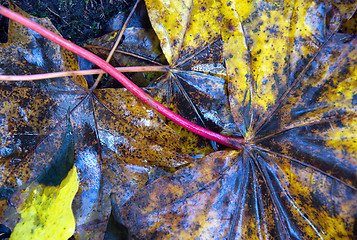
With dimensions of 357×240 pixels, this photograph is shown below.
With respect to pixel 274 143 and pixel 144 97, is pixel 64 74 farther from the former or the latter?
pixel 274 143

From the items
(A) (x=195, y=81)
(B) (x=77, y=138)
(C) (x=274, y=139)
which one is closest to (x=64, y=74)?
(B) (x=77, y=138)

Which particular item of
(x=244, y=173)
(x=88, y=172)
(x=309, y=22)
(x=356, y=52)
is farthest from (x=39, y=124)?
(x=356, y=52)

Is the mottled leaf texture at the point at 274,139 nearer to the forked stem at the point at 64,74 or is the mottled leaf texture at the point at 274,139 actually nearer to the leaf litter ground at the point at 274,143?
the leaf litter ground at the point at 274,143

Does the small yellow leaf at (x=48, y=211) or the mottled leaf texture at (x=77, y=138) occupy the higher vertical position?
the mottled leaf texture at (x=77, y=138)

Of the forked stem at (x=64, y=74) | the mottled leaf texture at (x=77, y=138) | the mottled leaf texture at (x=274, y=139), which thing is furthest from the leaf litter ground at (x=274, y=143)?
the forked stem at (x=64, y=74)

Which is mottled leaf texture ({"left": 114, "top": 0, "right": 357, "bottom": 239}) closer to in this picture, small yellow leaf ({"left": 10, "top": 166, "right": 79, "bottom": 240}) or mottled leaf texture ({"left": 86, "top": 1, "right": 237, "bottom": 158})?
mottled leaf texture ({"left": 86, "top": 1, "right": 237, "bottom": 158})
